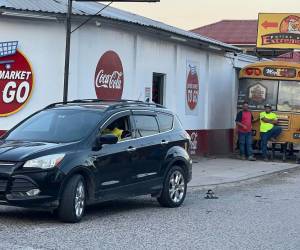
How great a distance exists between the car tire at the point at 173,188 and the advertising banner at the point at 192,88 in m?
9.64

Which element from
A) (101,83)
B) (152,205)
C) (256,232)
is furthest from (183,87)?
(256,232)

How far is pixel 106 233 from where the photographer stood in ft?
28.6

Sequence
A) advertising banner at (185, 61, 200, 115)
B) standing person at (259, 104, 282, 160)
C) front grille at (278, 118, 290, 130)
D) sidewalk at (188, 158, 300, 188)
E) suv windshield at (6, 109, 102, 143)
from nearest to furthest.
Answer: suv windshield at (6, 109, 102, 143) < sidewalk at (188, 158, 300, 188) < advertising banner at (185, 61, 200, 115) < standing person at (259, 104, 282, 160) < front grille at (278, 118, 290, 130)

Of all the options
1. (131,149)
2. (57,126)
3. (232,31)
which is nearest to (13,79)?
(57,126)

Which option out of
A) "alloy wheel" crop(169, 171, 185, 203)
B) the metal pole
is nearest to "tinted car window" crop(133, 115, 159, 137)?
"alloy wheel" crop(169, 171, 185, 203)

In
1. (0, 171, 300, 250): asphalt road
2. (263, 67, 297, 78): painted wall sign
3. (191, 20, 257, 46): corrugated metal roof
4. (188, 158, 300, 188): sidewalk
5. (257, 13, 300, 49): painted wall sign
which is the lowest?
(188, 158, 300, 188): sidewalk

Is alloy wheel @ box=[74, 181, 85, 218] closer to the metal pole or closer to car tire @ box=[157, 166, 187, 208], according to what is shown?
car tire @ box=[157, 166, 187, 208]

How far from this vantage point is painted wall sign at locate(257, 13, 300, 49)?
28.4m

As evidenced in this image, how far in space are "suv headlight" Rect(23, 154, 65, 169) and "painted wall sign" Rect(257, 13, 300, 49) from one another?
2057cm

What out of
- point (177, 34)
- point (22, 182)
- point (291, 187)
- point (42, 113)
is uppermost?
point (177, 34)

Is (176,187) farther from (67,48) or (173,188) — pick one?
(67,48)

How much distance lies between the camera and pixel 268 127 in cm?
2159

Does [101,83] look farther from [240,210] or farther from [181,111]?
[240,210]

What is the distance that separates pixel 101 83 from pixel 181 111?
4.73 m
